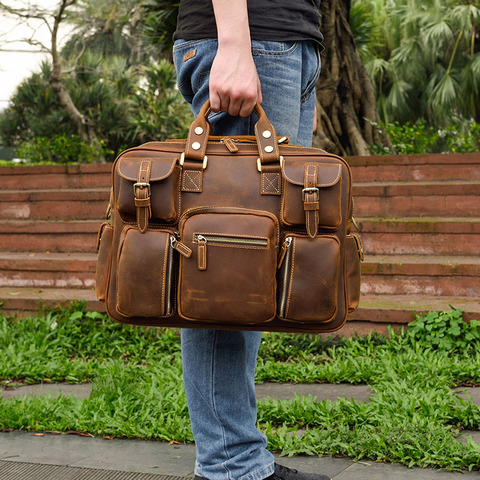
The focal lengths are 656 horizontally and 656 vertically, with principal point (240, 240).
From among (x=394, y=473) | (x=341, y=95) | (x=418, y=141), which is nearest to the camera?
(x=394, y=473)

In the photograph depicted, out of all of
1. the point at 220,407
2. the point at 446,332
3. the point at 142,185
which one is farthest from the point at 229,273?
the point at 446,332

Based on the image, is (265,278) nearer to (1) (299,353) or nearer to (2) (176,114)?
(1) (299,353)

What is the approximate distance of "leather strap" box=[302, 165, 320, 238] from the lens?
1.62m

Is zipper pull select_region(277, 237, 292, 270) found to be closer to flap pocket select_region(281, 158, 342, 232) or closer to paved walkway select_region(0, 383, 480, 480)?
flap pocket select_region(281, 158, 342, 232)

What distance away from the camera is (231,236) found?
161cm

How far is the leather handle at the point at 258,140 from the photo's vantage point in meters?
1.67

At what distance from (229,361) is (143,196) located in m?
0.53

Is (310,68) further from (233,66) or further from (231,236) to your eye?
(231,236)

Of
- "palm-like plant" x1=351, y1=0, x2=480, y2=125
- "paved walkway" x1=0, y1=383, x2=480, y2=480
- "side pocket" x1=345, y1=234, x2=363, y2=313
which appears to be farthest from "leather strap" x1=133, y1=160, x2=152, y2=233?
"palm-like plant" x1=351, y1=0, x2=480, y2=125

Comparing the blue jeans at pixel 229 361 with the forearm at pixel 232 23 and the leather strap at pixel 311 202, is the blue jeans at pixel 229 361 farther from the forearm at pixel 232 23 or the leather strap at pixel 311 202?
the leather strap at pixel 311 202

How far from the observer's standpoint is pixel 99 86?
17109 mm

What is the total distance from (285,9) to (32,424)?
6.55ft

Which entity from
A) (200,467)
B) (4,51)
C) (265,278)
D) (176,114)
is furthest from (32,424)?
(176,114)

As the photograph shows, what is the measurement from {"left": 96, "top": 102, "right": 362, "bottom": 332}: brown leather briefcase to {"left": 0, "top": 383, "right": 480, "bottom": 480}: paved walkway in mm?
833
